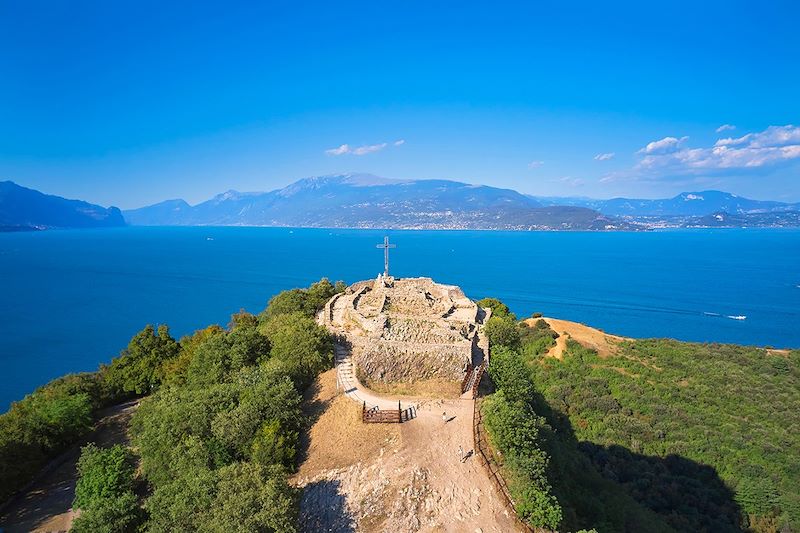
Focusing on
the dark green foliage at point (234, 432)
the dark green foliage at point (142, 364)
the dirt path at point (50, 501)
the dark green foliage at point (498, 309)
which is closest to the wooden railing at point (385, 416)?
the dark green foliage at point (234, 432)

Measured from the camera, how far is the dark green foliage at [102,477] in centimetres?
1928

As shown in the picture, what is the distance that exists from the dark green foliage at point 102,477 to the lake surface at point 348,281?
41.2 metres

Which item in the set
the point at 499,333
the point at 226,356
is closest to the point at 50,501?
the point at 226,356

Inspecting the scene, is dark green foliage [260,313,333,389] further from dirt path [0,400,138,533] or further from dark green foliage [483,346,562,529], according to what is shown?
dirt path [0,400,138,533]

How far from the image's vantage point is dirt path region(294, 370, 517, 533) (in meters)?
14.1

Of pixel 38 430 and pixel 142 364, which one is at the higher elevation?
pixel 142 364

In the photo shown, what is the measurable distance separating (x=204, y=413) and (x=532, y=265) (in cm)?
13697

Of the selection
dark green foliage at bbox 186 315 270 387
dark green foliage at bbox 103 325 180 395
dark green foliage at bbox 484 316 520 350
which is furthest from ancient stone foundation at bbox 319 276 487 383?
dark green foliage at bbox 103 325 180 395

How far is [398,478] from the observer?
15430 millimetres

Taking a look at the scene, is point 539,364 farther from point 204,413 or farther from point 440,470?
point 204,413

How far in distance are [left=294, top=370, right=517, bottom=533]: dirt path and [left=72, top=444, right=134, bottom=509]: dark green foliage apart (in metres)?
9.39

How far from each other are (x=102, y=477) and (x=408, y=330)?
52.2 feet

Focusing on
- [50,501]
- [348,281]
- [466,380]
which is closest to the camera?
[466,380]

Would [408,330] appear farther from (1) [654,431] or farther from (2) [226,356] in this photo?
(1) [654,431]
